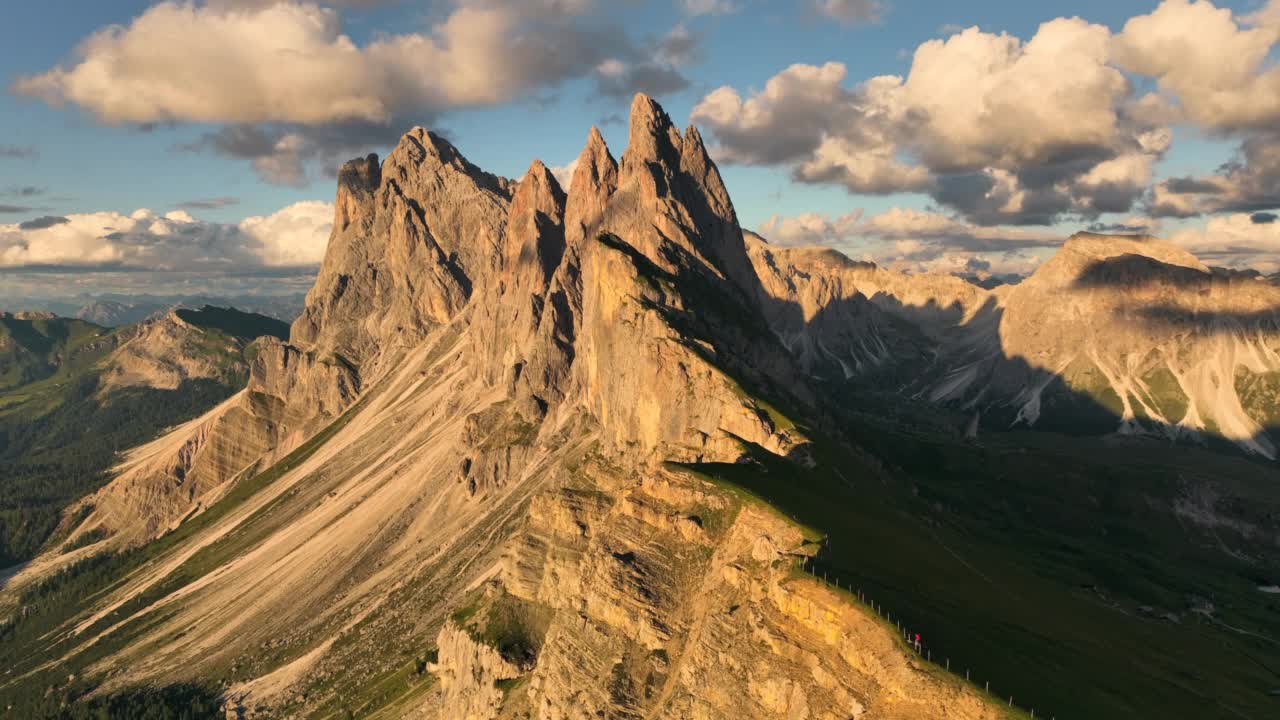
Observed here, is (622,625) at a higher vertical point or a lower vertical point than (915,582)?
lower

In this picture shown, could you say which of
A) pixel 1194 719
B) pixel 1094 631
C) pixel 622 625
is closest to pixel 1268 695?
pixel 1094 631

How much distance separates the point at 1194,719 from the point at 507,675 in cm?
10093

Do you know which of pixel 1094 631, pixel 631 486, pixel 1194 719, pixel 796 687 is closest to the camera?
pixel 796 687

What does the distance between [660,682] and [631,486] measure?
30.3 meters

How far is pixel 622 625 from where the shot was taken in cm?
9912

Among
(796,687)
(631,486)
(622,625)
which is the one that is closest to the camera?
(796,687)

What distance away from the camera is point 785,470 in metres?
129

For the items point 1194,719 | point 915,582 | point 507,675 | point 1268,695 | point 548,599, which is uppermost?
point 915,582

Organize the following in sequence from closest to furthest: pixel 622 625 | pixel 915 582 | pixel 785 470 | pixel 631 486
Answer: pixel 915 582, pixel 622 625, pixel 631 486, pixel 785 470

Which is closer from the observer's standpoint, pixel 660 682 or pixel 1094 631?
pixel 660 682

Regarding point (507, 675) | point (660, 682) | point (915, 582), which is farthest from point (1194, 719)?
point (507, 675)

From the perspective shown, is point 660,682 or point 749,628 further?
point 660,682

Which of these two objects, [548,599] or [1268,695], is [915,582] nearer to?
[1268,695]

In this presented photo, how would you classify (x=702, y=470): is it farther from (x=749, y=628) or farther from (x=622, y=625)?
(x=749, y=628)
